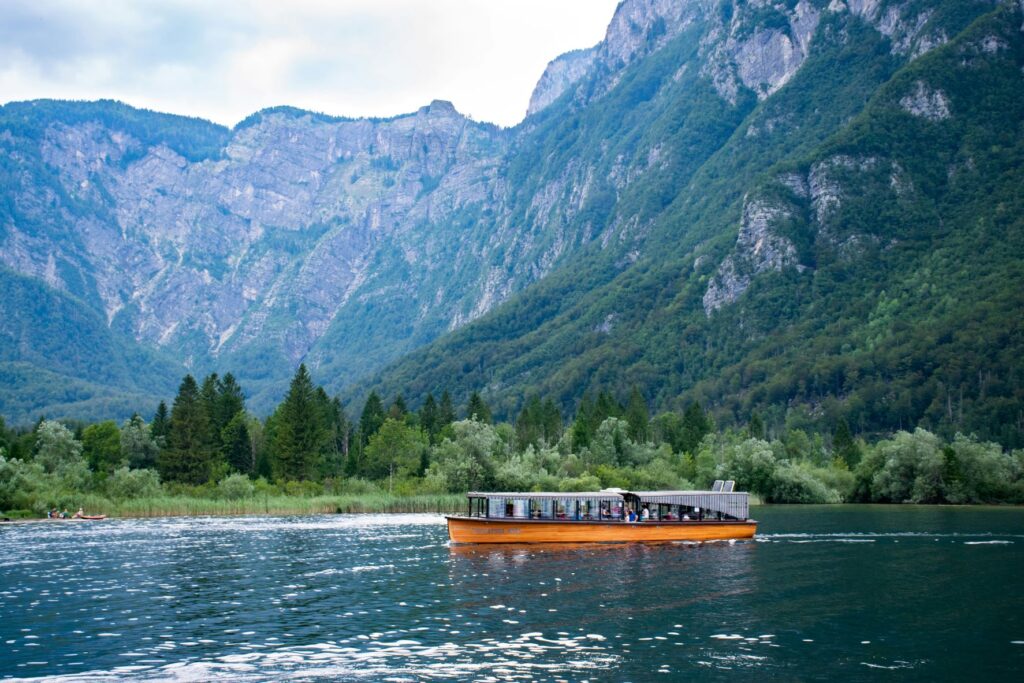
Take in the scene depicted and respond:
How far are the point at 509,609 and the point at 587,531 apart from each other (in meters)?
39.5

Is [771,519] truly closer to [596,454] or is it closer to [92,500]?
[596,454]

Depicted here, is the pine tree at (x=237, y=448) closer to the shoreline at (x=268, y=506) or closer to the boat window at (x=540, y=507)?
the shoreline at (x=268, y=506)

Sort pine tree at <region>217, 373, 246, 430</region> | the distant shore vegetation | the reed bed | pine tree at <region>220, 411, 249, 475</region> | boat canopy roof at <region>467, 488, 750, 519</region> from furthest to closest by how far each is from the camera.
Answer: pine tree at <region>217, 373, 246, 430</region> → pine tree at <region>220, 411, 249, 475</region> → the distant shore vegetation → the reed bed → boat canopy roof at <region>467, 488, 750, 519</region>

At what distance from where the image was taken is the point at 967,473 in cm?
15525

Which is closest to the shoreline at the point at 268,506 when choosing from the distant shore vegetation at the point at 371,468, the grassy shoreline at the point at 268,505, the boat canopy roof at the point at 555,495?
the grassy shoreline at the point at 268,505

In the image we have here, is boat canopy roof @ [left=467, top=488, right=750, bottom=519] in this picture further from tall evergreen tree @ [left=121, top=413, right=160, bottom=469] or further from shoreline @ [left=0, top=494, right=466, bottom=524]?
tall evergreen tree @ [left=121, top=413, right=160, bottom=469]

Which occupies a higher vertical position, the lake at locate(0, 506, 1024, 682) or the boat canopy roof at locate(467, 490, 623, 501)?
the boat canopy roof at locate(467, 490, 623, 501)

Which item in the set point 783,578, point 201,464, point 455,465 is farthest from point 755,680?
point 201,464

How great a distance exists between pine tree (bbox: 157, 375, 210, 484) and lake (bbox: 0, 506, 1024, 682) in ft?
198

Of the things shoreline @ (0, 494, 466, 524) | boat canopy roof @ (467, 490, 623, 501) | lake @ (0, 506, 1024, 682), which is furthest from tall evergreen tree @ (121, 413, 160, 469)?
boat canopy roof @ (467, 490, 623, 501)

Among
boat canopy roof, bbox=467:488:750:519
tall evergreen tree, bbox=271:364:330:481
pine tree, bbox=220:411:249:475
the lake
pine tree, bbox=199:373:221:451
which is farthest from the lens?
pine tree, bbox=220:411:249:475

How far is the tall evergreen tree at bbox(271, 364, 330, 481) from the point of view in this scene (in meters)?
164

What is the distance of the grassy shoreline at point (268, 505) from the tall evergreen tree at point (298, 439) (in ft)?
68.2

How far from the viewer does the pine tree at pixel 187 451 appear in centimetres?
15475
